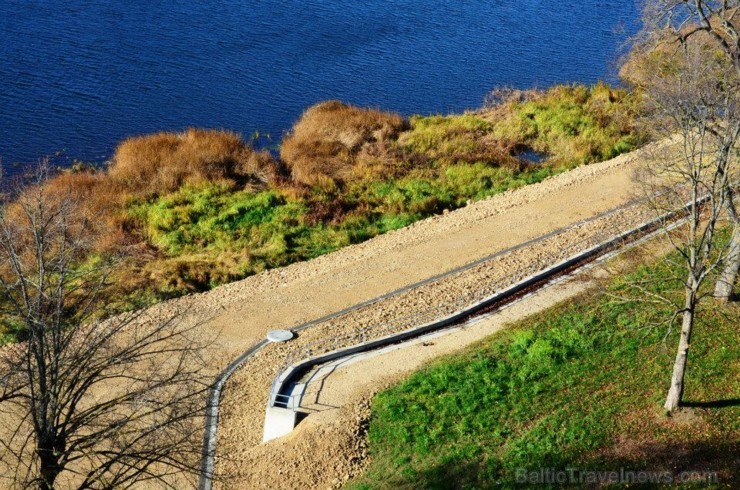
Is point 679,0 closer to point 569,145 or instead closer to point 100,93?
point 569,145

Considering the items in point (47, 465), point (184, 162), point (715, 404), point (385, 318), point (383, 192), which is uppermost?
point (184, 162)

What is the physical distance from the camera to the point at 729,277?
73.2ft

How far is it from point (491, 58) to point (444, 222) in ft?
69.5

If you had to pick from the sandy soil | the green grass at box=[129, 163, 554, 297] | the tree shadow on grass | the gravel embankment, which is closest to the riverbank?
the green grass at box=[129, 163, 554, 297]

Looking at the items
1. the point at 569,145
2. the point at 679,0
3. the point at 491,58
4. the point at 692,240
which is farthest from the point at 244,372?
the point at 491,58

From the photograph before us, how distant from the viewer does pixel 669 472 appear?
1709cm

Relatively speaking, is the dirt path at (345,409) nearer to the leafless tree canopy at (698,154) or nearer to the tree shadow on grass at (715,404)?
the leafless tree canopy at (698,154)

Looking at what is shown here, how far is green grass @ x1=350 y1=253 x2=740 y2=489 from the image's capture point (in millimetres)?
17766

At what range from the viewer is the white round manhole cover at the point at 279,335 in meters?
22.6

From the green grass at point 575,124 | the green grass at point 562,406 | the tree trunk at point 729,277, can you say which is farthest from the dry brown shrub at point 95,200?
the tree trunk at point 729,277

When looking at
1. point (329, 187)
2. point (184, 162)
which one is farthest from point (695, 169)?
point (184, 162)

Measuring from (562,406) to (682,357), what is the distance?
283 centimetres

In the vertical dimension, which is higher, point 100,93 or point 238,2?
point 238,2

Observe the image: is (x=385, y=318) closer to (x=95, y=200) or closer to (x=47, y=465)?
(x=47, y=465)
